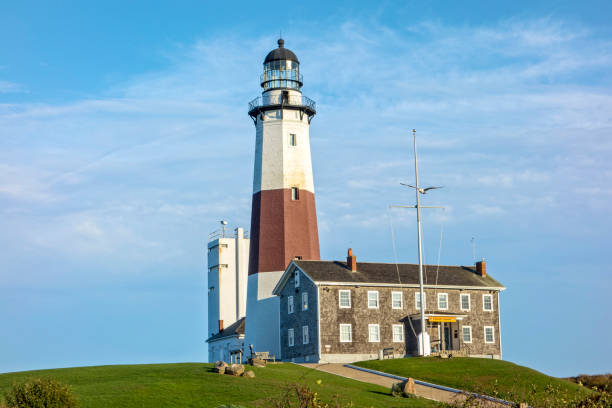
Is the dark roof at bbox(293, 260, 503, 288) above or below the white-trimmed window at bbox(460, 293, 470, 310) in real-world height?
above

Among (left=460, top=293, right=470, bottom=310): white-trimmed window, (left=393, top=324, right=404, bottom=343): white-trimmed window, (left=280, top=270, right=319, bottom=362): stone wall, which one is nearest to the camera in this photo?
(left=280, top=270, right=319, bottom=362): stone wall

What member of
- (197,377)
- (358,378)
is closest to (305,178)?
(358,378)

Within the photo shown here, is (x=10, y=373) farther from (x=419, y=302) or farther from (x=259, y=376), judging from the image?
(x=419, y=302)

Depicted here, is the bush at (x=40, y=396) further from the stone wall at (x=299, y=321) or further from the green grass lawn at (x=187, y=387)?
the stone wall at (x=299, y=321)

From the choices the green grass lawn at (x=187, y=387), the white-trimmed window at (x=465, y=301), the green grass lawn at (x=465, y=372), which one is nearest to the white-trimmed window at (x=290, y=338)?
the green grass lawn at (x=465, y=372)

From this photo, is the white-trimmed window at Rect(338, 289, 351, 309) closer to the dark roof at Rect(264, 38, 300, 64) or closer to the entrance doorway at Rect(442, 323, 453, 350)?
the entrance doorway at Rect(442, 323, 453, 350)

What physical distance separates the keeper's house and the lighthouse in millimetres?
1603

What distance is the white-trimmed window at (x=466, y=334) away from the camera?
56312 mm

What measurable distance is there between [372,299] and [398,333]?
111 inches

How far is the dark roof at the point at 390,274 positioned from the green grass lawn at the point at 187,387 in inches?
510

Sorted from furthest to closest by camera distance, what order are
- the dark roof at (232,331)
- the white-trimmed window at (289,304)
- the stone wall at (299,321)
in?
the dark roof at (232,331)
the white-trimmed window at (289,304)
the stone wall at (299,321)

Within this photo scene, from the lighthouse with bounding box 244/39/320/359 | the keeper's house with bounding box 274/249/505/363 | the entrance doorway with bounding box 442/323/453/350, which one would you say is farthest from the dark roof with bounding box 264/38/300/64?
the entrance doorway with bounding box 442/323/453/350

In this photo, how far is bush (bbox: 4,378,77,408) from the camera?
95.8 ft

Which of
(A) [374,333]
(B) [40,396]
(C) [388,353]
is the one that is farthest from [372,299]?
(B) [40,396]
